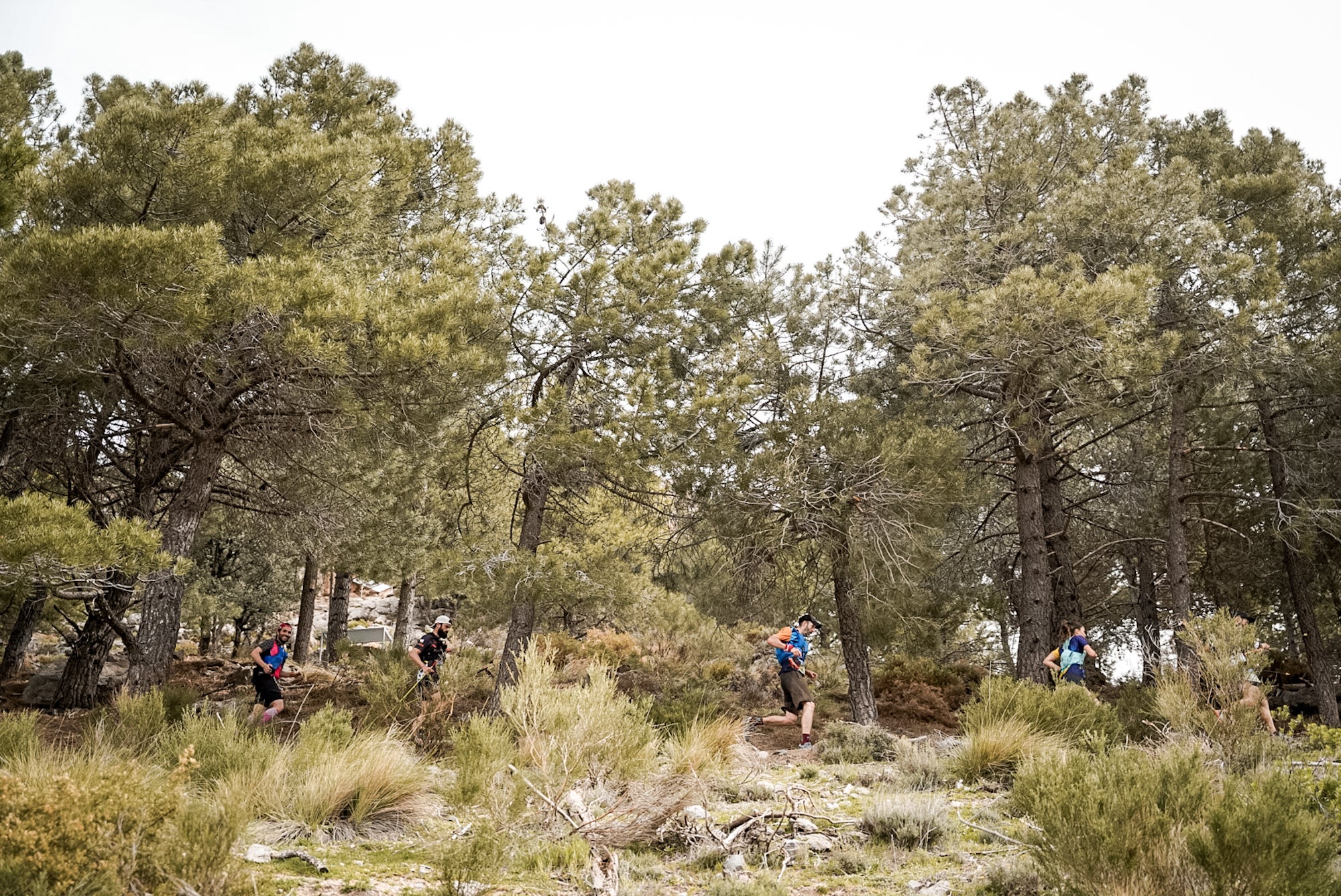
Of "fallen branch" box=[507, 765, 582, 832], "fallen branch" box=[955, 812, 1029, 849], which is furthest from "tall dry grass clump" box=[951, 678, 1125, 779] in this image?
"fallen branch" box=[507, 765, 582, 832]

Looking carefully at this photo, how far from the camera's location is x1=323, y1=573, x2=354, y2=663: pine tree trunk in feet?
56.7

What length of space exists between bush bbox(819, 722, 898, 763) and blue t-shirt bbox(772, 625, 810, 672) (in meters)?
0.87

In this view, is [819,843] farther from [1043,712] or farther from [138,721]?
[138,721]

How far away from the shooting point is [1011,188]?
1132cm

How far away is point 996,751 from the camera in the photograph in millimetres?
6523

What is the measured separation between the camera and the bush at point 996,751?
21.2ft

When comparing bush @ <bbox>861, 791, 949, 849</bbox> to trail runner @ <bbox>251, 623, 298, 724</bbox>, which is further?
trail runner @ <bbox>251, 623, 298, 724</bbox>

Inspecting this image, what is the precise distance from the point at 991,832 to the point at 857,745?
4393 millimetres

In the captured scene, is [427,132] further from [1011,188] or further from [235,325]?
[1011,188]

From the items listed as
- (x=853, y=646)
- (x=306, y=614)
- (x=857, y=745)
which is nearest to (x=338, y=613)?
→ (x=306, y=614)

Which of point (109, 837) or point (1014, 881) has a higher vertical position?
point (109, 837)

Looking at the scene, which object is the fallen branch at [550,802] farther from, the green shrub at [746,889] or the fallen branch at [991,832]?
the fallen branch at [991,832]

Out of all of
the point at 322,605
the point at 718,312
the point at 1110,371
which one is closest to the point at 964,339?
the point at 1110,371

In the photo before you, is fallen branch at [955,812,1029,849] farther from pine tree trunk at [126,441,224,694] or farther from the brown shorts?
pine tree trunk at [126,441,224,694]
